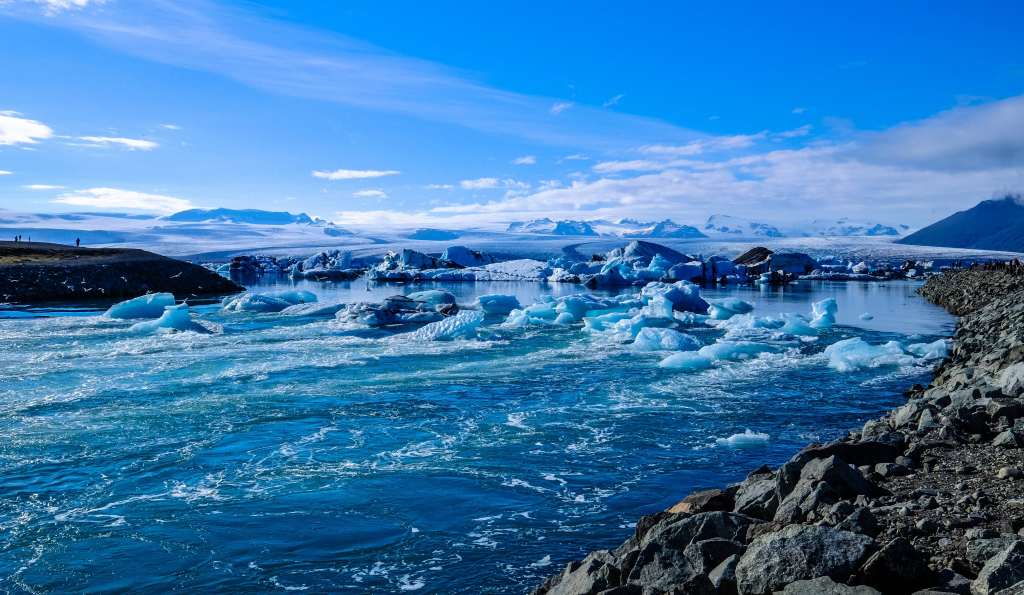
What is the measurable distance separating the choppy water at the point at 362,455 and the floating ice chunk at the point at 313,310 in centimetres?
639

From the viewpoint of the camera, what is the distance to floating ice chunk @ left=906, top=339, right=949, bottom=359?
39.6 ft

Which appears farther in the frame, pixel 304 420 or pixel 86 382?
pixel 86 382

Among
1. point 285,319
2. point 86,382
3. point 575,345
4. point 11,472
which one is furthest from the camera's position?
point 285,319

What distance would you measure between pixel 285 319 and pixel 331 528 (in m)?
14.4

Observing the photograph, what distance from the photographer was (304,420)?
7.91 metres

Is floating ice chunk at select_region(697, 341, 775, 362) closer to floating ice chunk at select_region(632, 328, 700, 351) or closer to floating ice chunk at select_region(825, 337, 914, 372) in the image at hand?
floating ice chunk at select_region(632, 328, 700, 351)

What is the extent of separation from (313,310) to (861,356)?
44.5 feet

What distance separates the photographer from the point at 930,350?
40.3 feet

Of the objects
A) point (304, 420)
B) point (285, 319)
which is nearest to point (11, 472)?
point (304, 420)

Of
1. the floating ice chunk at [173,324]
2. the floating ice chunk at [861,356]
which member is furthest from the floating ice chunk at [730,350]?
the floating ice chunk at [173,324]

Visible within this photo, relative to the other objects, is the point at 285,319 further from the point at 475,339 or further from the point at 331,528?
the point at 331,528

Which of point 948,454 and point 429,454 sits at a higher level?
point 948,454

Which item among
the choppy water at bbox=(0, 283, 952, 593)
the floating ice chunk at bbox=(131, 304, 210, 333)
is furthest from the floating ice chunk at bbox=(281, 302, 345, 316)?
the choppy water at bbox=(0, 283, 952, 593)

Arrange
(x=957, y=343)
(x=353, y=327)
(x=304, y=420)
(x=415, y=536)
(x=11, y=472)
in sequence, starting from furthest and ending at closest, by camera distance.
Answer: (x=353, y=327) < (x=957, y=343) < (x=304, y=420) < (x=11, y=472) < (x=415, y=536)
